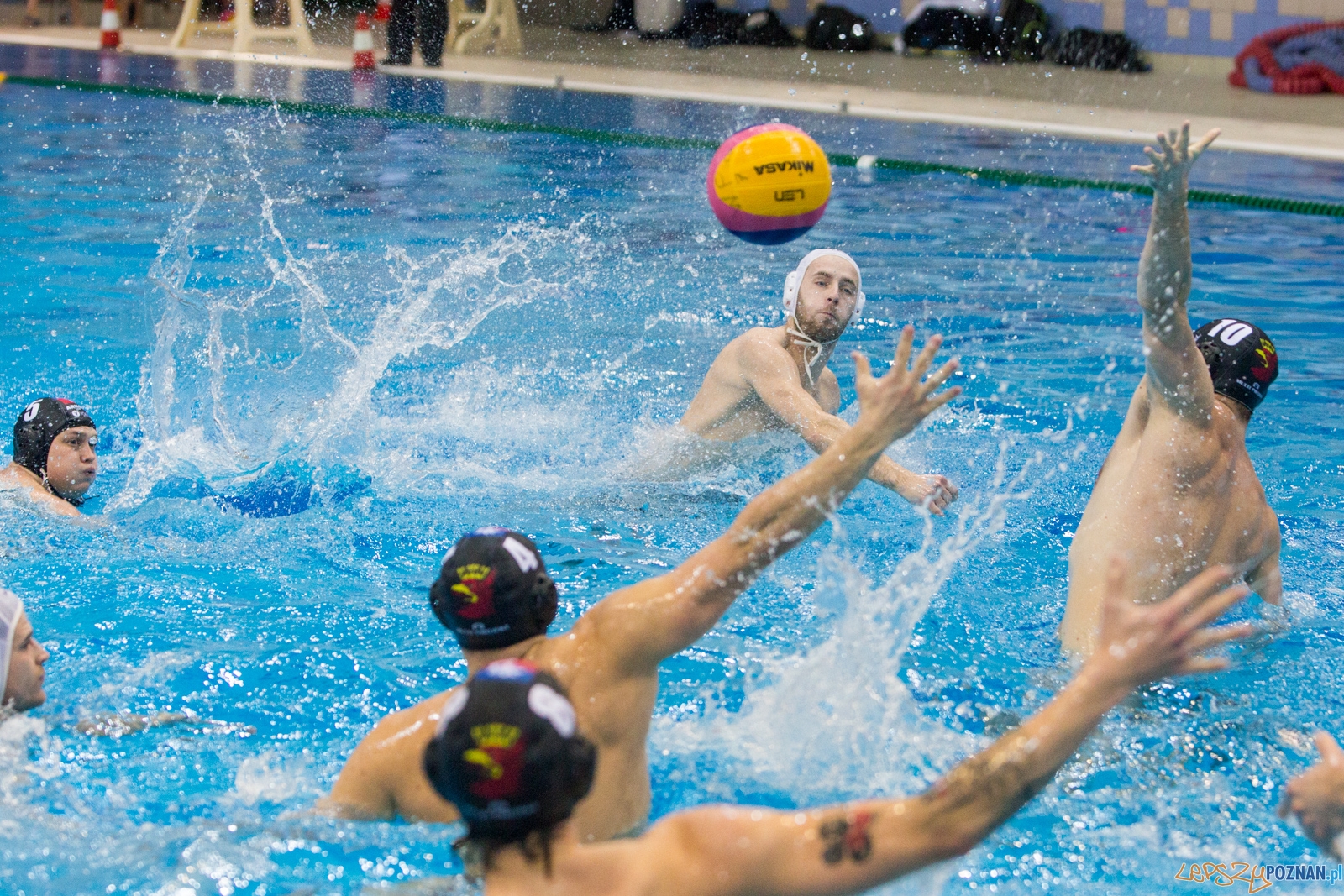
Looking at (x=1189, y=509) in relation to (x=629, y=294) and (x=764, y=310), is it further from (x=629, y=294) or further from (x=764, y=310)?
(x=629, y=294)

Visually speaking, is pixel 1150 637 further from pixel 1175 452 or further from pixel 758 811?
A: pixel 1175 452

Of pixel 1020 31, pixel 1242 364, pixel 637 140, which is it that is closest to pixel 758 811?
pixel 1242 364

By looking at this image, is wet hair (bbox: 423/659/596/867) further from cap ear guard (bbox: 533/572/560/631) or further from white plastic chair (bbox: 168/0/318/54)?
white plastic chair (bbox: 168/0/318/54)

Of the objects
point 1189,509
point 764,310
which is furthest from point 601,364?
point 1189,509

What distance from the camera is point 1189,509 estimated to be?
3035mm

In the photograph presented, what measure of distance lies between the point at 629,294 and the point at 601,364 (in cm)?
117

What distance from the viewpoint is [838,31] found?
17328 millimetres

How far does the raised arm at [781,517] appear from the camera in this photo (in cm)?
219

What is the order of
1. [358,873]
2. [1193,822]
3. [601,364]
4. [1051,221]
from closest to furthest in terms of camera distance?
[358,873], [1193,822], [601,364], [1051,221]

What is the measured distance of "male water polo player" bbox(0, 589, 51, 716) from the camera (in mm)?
2658

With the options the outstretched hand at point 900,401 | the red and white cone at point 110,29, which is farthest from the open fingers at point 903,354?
the red and white cone at point 110,29

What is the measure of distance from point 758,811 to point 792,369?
2.74 m

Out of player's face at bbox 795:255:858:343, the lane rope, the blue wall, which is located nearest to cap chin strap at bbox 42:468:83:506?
player's face at bbox 795:255:858:343

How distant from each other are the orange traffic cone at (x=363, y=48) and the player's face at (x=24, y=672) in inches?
483
